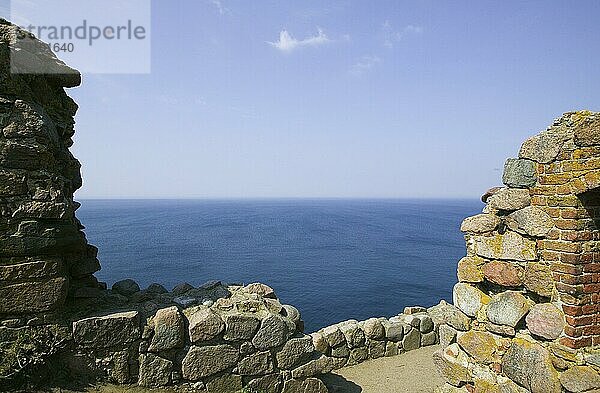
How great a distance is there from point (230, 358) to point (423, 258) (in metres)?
41.2

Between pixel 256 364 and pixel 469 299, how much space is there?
10.5 feet

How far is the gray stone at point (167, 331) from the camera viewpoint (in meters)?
5.04

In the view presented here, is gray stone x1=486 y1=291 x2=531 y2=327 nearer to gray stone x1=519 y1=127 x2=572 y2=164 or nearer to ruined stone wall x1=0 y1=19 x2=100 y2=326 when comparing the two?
gray stone x1=519 y1=127 x2=572 y2=164

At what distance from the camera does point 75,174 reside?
6.25 metres

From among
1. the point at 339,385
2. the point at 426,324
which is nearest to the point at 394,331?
the point at 426,324

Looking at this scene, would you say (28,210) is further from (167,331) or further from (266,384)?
(266,384)

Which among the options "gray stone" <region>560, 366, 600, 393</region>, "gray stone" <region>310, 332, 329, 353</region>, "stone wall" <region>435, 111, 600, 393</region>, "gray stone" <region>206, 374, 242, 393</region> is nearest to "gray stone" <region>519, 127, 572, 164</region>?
"stone wall" <region>435, 111, 600, 393</region>

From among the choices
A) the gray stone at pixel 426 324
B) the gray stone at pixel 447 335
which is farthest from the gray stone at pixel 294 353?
the gray stone at pixel 426 324

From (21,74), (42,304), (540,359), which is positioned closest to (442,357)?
(540,359)

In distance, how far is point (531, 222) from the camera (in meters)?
4.64

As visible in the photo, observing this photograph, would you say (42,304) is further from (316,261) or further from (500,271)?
(316,261)

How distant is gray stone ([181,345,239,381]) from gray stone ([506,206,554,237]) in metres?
4.16

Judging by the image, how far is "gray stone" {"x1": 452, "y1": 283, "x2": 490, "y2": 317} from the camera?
5.25 meters

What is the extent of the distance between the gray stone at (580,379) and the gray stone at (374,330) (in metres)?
5.03
